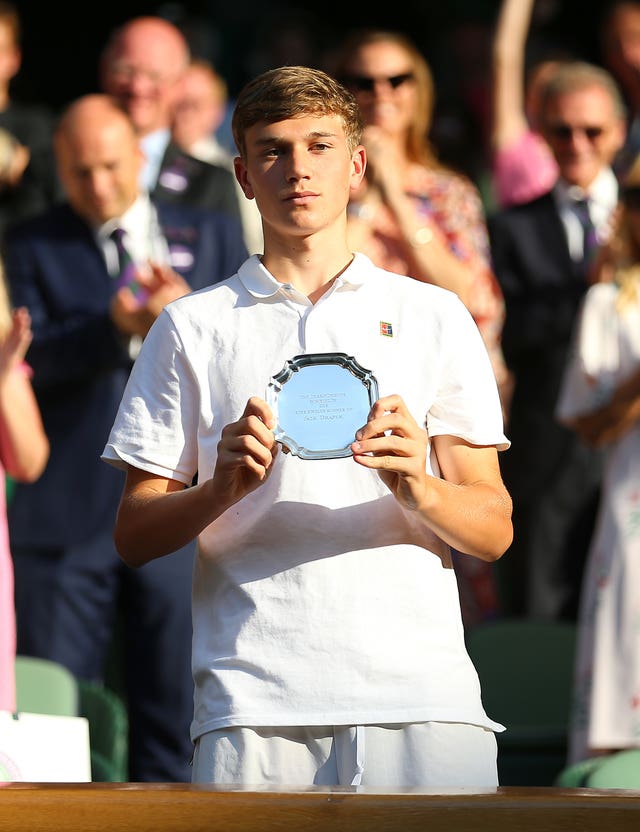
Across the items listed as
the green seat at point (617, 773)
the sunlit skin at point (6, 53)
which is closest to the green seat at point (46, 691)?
the green seat at point (617, 773)

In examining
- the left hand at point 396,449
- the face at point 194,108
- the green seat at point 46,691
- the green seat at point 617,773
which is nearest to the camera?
the left hand at point 396,449

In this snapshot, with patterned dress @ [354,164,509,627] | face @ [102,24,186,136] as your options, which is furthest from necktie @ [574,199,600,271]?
face @ [102,24,186,136]

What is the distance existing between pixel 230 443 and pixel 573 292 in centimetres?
302

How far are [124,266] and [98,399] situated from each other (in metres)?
0.43

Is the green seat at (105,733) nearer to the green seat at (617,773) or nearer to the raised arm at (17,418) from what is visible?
the raised arm at (17,418)

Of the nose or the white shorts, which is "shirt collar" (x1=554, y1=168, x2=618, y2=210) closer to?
the nose

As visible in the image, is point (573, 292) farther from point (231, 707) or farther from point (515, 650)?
point (231, 707)

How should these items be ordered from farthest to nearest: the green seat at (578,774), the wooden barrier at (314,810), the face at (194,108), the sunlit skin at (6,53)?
the face at (194,108) → the sunlit skin at (6,53) → the green seat at (578,774) → the wooden barrier at (314,810)

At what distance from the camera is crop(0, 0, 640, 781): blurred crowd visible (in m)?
4.36

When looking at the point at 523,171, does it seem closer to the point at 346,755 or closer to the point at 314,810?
the point at 346,755

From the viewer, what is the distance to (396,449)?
2.25 m

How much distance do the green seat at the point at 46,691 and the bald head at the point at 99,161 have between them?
4.94 ft

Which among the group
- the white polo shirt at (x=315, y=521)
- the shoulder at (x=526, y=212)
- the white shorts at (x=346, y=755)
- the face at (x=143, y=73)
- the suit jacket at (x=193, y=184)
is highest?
the face at (x=143, y=73)

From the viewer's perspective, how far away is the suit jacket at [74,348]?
4.52m
